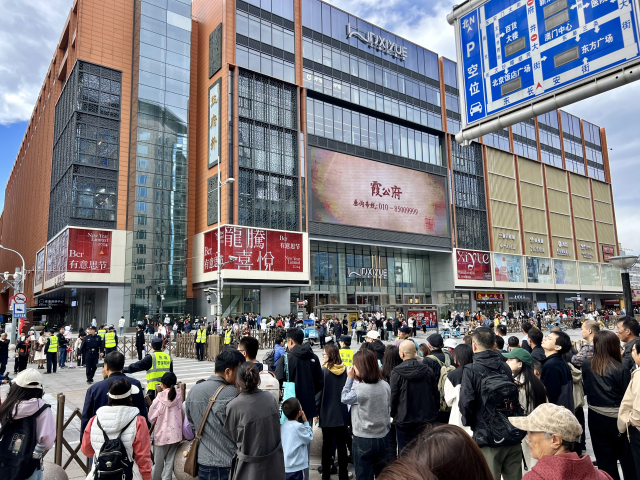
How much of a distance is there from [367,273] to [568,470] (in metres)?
56.2

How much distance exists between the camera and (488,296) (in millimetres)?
63719

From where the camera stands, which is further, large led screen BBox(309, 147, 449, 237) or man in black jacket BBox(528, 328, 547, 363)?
large led screen BBox(309, 147, 449, 237)

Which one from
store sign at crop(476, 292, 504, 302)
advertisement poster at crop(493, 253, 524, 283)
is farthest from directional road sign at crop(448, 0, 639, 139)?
store sign at crop(476, 292, 504, 302)

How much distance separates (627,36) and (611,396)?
6983 millimetres

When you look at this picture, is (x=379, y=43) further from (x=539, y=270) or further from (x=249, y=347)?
(x=249, y=347)

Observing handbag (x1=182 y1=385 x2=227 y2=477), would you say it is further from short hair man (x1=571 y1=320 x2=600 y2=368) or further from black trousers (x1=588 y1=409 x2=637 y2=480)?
short hair man (x1=571 y1=320 x2=600 y2=368)

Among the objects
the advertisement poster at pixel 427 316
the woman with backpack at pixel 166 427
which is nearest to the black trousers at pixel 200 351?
the woman with backpack at pixel 166 427

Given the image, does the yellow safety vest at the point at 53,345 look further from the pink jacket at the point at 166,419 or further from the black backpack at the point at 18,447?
the black backpack at the point at 18,447

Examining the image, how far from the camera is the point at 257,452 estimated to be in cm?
393

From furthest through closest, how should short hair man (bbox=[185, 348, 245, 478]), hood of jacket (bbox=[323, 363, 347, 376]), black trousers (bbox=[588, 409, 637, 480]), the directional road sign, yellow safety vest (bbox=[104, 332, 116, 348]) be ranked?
1. yellow safety vest (bbox=[104, 332, 116, 348])
2. the directional road sign
3. hood of jacket (bbox=[323, 363, 347, 376])
4. black trousers (bbox=[588, 409, 637, 480])
5. short hair man (bbox=[185, 348, 245, 478])

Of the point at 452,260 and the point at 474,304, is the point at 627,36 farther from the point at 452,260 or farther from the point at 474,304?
the point at 474,304

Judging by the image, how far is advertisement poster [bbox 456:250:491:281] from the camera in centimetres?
5997

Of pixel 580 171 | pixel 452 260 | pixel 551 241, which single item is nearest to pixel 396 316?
pixel 452 260

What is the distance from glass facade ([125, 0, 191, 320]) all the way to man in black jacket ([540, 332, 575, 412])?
138ft
